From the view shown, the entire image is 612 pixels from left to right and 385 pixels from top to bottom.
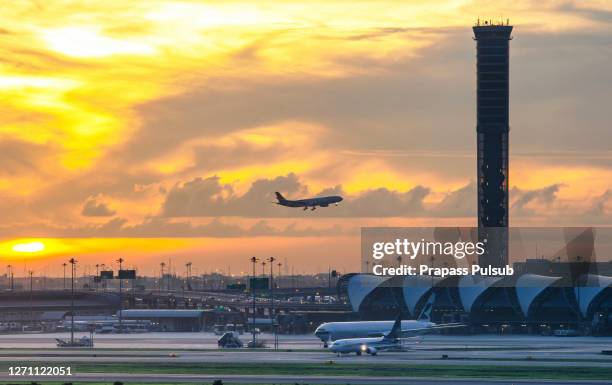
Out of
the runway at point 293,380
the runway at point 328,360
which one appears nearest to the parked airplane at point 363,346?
the runway at point 328,360

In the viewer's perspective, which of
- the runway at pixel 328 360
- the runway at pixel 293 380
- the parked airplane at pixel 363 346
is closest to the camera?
the runway at pixel 293 380

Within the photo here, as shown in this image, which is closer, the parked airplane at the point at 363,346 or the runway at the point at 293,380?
the runway at the point at 293,380

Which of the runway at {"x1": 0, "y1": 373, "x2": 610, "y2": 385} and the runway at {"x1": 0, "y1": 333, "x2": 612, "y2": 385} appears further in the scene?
the runway at {"x1": 0, "y1": 333, "x2": 612, "y2": 385}

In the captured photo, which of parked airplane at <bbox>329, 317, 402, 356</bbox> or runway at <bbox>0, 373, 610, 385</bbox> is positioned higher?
parked airplane at <bbox>329, 317, 402, 356</bbox>

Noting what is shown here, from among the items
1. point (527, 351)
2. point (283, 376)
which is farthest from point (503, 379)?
point (527, 351)

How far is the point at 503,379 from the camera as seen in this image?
5408 inches

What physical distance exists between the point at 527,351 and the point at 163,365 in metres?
63.1

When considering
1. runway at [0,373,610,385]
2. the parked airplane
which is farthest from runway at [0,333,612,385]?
the parked airplane

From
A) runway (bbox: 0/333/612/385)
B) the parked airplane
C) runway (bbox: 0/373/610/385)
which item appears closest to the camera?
runway (bbox: 0/373/610/385)

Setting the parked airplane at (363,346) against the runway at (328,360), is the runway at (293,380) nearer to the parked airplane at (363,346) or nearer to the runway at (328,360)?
the runway at (328,360)

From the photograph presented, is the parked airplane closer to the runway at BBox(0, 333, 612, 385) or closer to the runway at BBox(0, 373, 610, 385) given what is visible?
the runway at BBox(0, 333, 612, 385)

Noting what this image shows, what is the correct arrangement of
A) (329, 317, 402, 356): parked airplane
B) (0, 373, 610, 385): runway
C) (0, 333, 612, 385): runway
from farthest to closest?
(329, 317, 402, 356): parked airplane, (0, 333, 612, 385): runway, (0, 373, 610, 385): runway

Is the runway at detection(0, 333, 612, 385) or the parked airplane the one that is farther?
the parked airplane

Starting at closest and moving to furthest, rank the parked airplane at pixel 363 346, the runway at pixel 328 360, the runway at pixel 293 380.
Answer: the runway at pixel 293 380, the runway at pixel 328 360, the parked airplane at pixel 363 346
